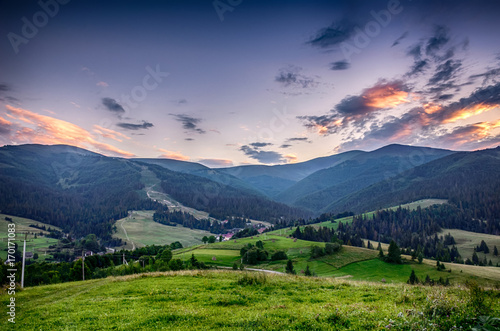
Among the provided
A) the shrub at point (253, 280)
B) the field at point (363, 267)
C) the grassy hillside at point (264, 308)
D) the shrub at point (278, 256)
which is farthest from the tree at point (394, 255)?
the shrub at point (253, 280)

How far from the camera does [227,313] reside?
14109mm

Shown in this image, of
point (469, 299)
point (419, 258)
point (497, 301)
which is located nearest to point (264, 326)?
point (469, 299)

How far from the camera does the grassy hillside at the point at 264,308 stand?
11000 mm

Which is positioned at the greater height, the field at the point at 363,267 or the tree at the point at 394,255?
the tree at the point at 394,255

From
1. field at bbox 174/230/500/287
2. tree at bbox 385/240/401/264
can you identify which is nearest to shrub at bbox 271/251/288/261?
field at bbox 174/230/500/287

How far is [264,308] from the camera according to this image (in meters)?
15.0

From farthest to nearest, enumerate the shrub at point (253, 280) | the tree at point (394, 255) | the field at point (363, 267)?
1. the tree at point (394, 255)
2. the field at point (363, 267)
3. the shrub at point (253, 280)

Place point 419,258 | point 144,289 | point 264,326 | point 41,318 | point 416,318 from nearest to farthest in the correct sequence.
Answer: point 416,318 → point 264,326 → point 41,318 → point 144,289 → point 419,258

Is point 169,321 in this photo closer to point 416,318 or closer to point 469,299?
point 416,318

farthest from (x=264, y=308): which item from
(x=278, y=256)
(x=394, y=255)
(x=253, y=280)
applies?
(x=278, y=256)

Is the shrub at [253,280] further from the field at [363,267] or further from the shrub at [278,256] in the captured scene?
the shrub at [278,256]

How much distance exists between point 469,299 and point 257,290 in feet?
44.9

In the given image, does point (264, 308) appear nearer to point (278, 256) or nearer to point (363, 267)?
point (363, 267)

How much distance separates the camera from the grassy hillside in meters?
11.0
